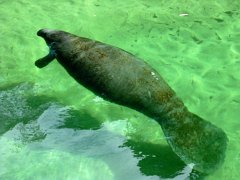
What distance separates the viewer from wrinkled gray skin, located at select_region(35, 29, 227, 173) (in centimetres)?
447

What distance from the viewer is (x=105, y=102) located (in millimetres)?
6082

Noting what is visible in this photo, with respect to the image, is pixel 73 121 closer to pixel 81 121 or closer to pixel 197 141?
pixel 81 121

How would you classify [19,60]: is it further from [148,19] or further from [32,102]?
[148,19]

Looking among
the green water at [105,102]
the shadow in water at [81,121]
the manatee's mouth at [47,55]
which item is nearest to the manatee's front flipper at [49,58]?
the manatee's mouth at [47,55]

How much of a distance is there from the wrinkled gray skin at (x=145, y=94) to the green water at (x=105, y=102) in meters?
0.38

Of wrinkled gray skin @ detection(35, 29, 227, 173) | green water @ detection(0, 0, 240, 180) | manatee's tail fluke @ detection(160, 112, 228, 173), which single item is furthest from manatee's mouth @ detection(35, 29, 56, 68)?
manatee's tail fluke @ detection(160, 112, 228, 173)

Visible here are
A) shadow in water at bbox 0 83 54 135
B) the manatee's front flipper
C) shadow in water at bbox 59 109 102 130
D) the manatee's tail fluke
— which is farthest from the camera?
the manatee's front flipper

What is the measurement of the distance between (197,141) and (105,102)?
189cm

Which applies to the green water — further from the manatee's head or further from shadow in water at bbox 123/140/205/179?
the manatee's head

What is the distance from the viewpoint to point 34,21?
8.43 meters

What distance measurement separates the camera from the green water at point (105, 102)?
5.06 metres

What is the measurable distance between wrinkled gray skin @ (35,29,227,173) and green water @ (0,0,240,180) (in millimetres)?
377

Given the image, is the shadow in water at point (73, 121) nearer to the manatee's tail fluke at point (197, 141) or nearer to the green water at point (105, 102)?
the green water at point (105, 102)

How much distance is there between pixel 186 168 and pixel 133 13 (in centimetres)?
452
